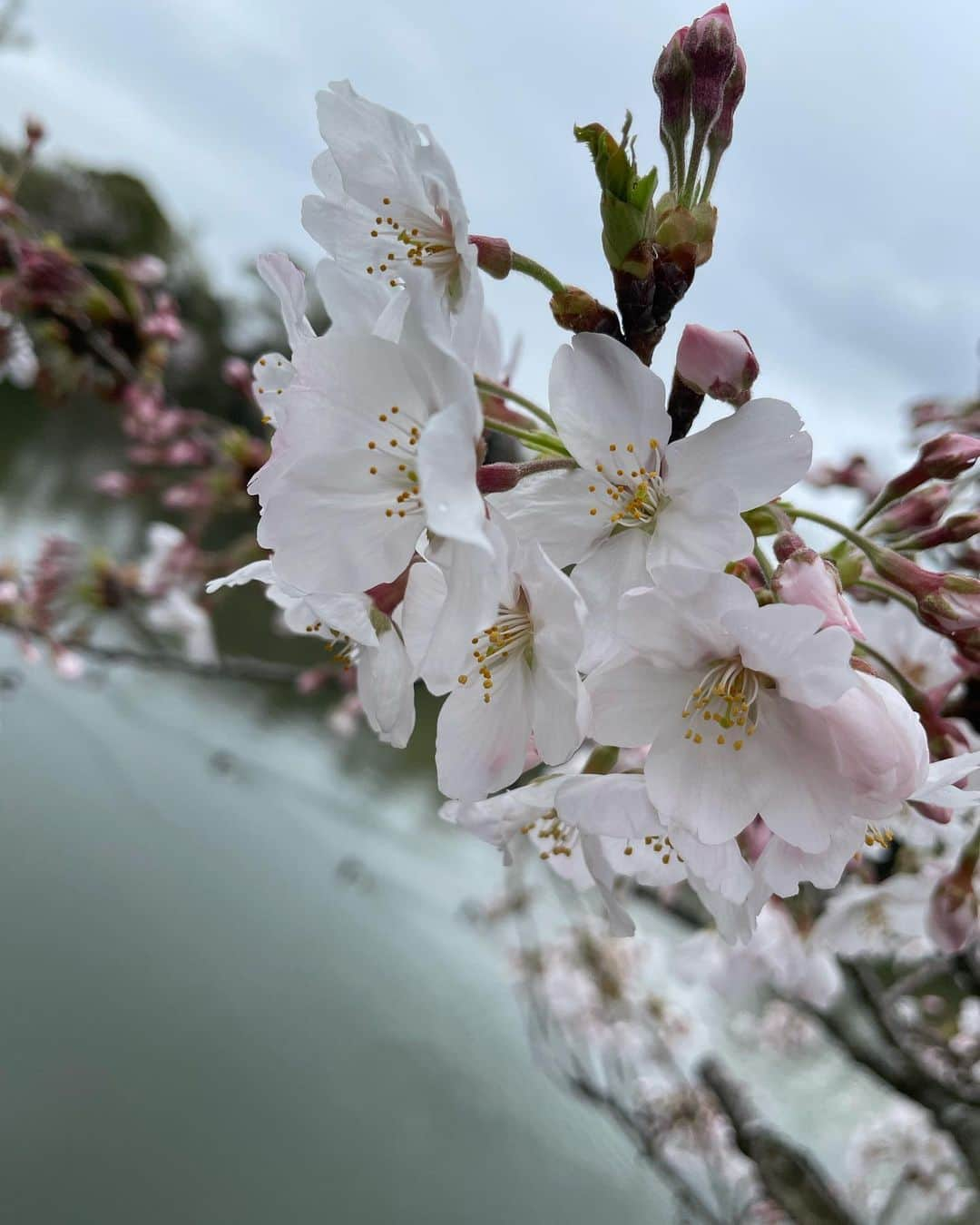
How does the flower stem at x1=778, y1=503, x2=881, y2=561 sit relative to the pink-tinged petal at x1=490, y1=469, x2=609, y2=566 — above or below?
above

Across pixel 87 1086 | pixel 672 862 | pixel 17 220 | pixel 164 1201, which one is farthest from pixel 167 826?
pixel 672 862

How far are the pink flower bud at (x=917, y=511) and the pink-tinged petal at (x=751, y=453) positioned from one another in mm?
157

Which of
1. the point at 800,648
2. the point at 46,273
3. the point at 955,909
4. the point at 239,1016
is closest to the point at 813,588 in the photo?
the point at 800,648

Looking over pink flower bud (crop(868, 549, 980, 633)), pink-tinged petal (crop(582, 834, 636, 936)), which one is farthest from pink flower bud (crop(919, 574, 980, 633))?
pink-tinged petal (crop(582, 834, 636, 936))

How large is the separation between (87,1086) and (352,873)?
120cm

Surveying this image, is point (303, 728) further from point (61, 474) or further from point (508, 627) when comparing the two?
point (508, 627)

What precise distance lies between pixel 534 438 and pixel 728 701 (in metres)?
0.16

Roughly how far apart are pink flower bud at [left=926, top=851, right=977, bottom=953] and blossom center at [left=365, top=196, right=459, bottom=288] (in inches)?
21.1

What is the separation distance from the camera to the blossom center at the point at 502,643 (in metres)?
0.37

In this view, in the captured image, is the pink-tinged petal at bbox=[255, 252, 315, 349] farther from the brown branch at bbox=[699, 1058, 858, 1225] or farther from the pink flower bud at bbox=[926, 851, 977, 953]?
the brown branch at bbox=[699, 1058, 858, 1225]

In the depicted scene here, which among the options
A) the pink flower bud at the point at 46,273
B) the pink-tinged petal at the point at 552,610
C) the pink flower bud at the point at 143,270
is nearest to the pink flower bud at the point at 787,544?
the pink-tinged petal at the point at 552,610

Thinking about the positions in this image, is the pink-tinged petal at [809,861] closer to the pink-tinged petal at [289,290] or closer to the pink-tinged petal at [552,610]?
the pink-tinged petal at [552,610]

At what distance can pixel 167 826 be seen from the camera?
3010mm

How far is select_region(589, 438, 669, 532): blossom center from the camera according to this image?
0.36 meters
